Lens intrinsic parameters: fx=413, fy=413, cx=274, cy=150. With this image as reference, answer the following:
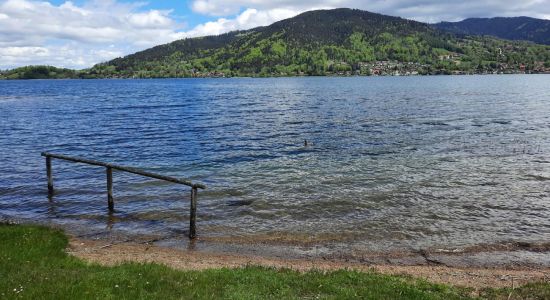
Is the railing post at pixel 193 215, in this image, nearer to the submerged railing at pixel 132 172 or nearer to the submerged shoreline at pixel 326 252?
the submerged railing at pixel 132 172

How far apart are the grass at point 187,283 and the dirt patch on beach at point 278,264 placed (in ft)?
5.71

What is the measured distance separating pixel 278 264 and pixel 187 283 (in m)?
5.81

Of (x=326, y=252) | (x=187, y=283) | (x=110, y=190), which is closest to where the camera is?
(x=187, y=283)

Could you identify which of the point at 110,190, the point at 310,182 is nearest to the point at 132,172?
the point at 110,190

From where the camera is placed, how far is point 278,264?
689 inches

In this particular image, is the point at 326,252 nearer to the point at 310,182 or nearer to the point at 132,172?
the point at 310,182

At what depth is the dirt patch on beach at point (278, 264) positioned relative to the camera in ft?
50.7

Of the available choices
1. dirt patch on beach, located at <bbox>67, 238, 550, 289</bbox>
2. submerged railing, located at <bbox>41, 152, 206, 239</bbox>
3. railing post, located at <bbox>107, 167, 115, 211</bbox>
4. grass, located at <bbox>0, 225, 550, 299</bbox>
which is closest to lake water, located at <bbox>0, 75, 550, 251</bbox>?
railing post, located at <bbox>107, 167, 115, 211</bbox>

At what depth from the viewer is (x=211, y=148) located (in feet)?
146

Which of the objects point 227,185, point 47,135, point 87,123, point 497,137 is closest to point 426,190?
point 227,185

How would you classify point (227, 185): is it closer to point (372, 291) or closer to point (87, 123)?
point (372, 291)

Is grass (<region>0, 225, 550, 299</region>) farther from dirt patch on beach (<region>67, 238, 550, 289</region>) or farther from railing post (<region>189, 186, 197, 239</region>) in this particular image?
railing post (<region>189, 186, 197, 239</region>)

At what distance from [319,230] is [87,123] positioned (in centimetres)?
5872

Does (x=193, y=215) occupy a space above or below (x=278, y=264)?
above
